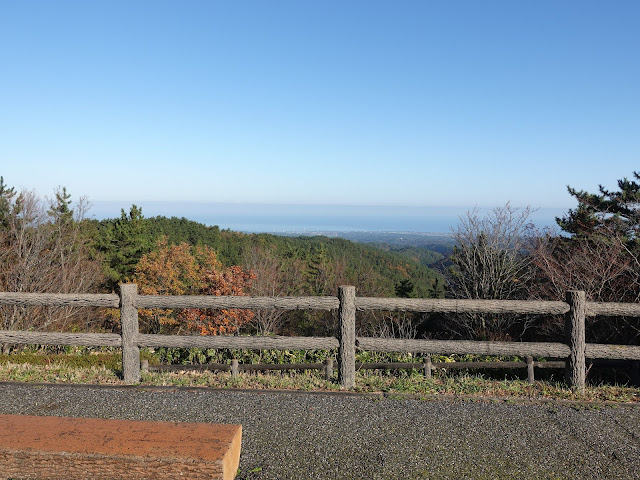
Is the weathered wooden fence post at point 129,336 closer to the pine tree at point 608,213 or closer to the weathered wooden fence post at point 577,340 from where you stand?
the weathered wooden fence post at point 577,340

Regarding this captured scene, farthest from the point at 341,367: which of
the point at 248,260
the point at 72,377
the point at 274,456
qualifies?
the point at 248,260

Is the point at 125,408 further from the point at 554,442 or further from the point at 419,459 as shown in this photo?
the point at 554,442

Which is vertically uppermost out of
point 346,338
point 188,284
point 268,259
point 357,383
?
point 346,338

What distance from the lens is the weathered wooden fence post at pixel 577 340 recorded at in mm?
5508

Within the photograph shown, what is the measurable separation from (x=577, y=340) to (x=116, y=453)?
5042 millimetres

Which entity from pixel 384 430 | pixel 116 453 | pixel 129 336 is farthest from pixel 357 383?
pixel 116 453

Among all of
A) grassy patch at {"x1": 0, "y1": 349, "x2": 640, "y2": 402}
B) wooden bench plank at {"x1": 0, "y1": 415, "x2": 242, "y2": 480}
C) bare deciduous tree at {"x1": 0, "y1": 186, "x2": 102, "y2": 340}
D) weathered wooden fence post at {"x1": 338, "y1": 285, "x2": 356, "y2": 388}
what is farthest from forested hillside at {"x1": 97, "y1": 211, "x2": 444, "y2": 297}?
wooden bench plank at {"x1": 0, "y1": 415, "x2": 242, "y2": 480}

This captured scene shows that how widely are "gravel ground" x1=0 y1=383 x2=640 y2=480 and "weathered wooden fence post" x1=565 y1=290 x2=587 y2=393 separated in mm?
622

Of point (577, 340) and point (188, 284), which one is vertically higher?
point (577, 340)

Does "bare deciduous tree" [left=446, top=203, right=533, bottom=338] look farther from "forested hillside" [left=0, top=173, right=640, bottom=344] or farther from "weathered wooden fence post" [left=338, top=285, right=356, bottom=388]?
"weathered wooden fence post" [left=338, top=285, right=356, bottom=388]

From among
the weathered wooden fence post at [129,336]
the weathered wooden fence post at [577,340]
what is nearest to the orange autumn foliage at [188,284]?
the weathered wooden fence post at [129,336]

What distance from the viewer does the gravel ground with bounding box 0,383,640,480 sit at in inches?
143

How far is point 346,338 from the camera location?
5.64m

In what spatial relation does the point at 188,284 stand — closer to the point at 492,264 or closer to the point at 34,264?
the point at 34,264
